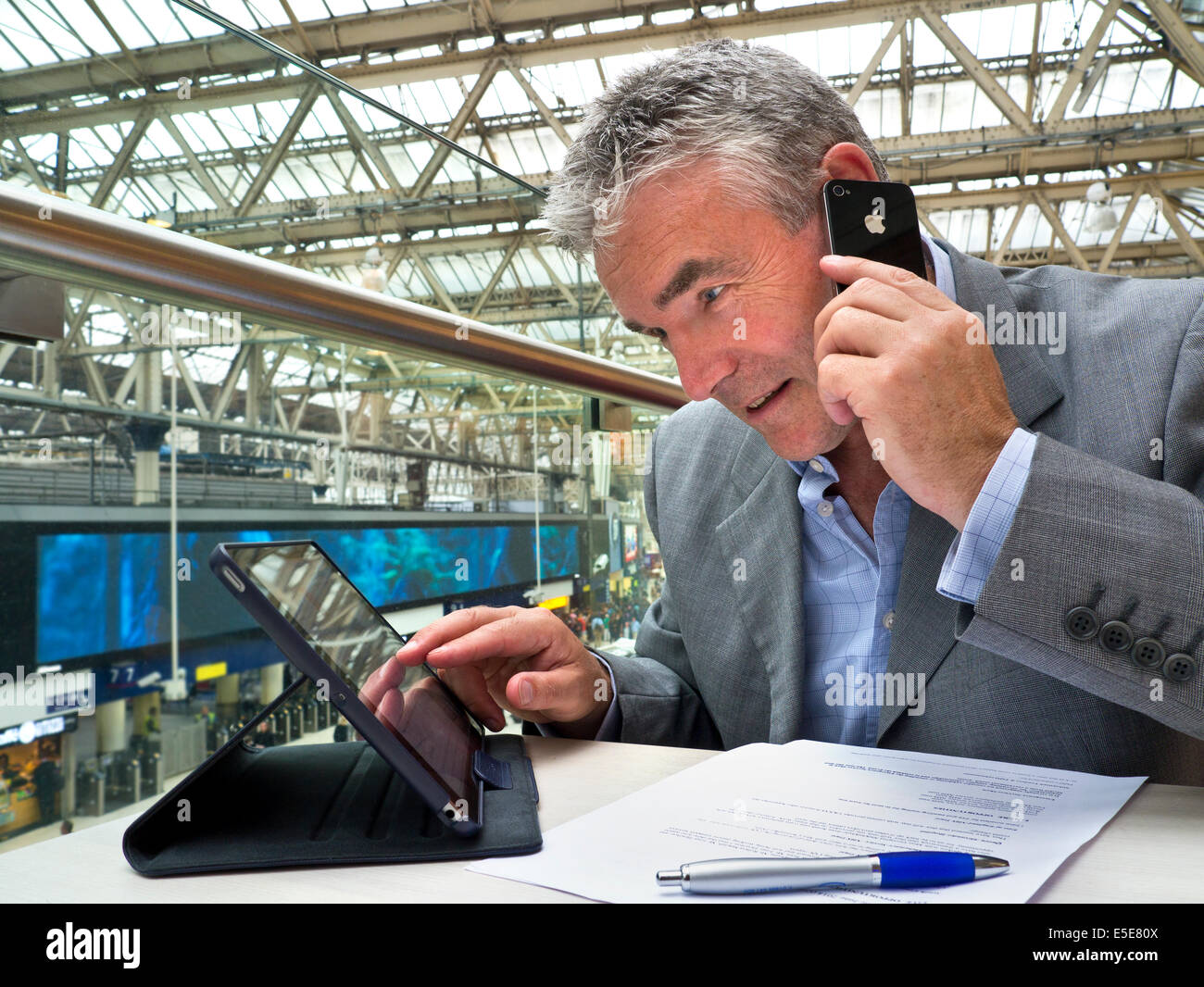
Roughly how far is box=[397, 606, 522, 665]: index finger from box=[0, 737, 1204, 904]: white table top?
232 millimetres

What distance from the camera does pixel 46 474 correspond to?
1607 mm

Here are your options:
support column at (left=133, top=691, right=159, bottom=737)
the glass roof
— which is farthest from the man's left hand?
support column at (left=133, top=691, right=159, bottom=737)

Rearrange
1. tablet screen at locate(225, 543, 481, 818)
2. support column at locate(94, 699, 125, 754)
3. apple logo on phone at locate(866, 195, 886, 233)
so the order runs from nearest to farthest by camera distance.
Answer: tablet screen at locate(225, 543, 481, 818), apple logo on phone at locate(866, 195, 886, 233), support column at locate(94, 699, 125, 754)

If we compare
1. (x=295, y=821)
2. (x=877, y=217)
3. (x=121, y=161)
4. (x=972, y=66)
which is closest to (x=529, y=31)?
(x=972, y=66)

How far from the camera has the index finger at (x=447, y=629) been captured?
810 mm

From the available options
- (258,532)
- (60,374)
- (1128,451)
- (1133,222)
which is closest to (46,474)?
(60,374)

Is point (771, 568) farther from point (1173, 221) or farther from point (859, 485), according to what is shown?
point (1173, 221)

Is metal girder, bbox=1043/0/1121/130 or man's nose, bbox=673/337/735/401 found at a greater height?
metal girder, bbox=1043/0/1121/130

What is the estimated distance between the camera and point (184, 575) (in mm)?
1839

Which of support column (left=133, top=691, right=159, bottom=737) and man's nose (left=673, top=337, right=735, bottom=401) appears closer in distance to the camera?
man's nose (left=673, top=337, right=735, bottom=401)

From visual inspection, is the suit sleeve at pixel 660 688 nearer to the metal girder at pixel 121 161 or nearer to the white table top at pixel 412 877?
the white table top at pixel 412 877

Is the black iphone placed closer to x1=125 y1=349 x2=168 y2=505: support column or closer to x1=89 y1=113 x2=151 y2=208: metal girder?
x1=89 y1=113 x2=151 y2=208: metal girder

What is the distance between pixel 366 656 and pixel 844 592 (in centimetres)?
65

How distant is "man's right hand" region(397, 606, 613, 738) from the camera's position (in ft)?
2.85
